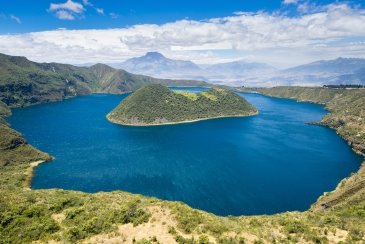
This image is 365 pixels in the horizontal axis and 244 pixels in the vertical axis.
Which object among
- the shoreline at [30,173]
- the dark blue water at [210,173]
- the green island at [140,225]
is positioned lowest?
the shoreline at [30,173]

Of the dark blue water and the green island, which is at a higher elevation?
the green island

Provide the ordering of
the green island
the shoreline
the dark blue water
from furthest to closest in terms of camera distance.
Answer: the shoreline < the dark blue water < the green island

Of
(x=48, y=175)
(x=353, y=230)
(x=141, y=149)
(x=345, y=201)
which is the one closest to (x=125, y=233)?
(x=353, y=230)

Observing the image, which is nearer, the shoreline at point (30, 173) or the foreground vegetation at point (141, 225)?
the foreground vegetation at point (141, 225)

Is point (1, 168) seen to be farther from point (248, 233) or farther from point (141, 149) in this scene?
point (248, 233)

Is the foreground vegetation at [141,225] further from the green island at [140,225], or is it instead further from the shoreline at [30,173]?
the shoreline at [30,173]

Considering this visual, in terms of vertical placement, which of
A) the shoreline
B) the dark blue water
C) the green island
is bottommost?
the shoreline

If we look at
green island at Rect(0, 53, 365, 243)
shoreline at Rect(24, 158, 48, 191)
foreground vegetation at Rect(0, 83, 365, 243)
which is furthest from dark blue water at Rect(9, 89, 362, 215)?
green island at Rect(0, 53, 365, 243)

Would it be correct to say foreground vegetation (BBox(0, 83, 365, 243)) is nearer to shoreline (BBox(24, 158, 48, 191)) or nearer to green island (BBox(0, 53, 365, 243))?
green island (BBox(0, 53, 365, 243))

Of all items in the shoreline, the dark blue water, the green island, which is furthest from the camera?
the shoreline

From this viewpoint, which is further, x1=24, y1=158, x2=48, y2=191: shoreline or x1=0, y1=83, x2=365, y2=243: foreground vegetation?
x1=24, y1=158, x2=48, y2=191: shoreline

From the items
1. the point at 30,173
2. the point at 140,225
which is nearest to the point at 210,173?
the point at 30,173

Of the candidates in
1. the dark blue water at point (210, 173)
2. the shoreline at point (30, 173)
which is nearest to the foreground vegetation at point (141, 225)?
the dark blue water at point (210, 173)
